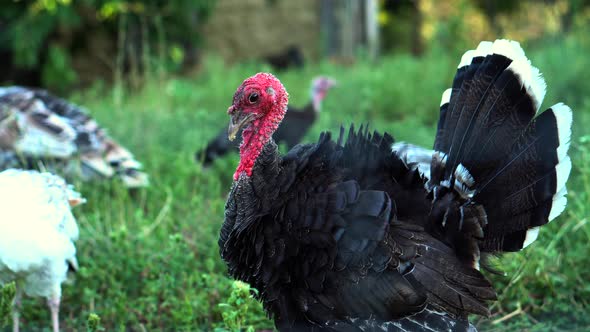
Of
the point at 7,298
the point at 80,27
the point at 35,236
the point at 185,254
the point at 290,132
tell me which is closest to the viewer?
the point at 7,298

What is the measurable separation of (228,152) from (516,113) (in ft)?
12.2

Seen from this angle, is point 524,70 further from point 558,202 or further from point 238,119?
point 238,119

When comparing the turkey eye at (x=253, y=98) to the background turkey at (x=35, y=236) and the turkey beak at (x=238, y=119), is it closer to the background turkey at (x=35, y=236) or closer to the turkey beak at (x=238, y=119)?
the turkey beak at (x=238, y=119)

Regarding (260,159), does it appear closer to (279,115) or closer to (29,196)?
(279,115)

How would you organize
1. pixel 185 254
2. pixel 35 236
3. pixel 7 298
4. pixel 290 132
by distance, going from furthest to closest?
pixel 290 132 → pixel 185 254 → pixel 35 236 → pixel 7 298

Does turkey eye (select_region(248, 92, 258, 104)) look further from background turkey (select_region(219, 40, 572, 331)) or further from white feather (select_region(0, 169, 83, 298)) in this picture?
white feather (select_region(0, 169, 83, 298))

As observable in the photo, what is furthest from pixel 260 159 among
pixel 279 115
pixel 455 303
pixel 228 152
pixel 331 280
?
pixel 228 152

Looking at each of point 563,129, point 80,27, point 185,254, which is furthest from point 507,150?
point 80,27

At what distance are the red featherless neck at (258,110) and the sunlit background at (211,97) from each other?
68 centimetres

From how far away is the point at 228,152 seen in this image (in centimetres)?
704

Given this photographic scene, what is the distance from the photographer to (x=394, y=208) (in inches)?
142

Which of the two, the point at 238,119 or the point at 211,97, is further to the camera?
the point at 211,97

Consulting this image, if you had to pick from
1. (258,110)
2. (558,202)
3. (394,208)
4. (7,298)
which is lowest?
(7,298)

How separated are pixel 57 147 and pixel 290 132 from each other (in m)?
2.28
